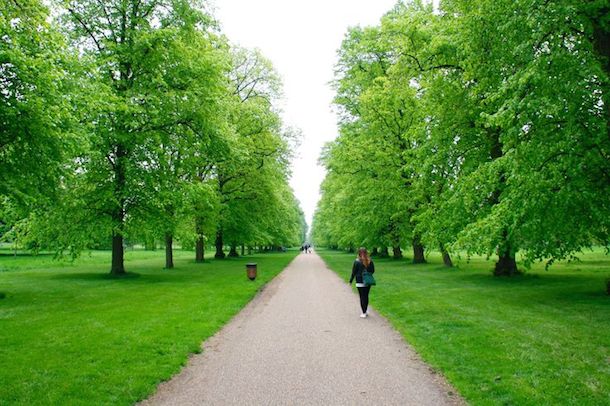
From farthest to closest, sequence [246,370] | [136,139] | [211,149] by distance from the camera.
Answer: [211,149] → [136,139] → [246,370]

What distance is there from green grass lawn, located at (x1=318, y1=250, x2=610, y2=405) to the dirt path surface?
1.83ft

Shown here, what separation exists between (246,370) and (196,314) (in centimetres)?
519

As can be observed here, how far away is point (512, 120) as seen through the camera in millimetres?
10547

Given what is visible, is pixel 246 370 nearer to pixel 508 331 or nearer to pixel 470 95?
pixel 508 331

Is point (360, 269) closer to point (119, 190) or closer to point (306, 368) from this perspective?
point (306, 368)

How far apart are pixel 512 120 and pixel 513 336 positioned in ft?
16.7

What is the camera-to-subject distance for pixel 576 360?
Answer: 723 cm

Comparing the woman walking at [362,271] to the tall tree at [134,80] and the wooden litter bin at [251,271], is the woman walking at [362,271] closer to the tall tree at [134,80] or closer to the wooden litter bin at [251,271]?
the wooden litter bin at [251,271]

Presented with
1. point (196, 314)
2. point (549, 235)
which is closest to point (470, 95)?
point (549, 235)

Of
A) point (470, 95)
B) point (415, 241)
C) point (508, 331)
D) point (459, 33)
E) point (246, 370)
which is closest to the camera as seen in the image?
point (246, 370)

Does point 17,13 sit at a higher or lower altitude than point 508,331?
higher

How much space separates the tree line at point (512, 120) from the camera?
1012cm

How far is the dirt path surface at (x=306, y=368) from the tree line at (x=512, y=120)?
18.1ft

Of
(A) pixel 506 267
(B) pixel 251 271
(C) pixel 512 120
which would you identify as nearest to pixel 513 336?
(C) pixel 512 120
